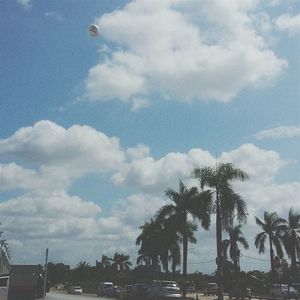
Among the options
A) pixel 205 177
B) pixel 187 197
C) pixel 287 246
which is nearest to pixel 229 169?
pixel 205 177

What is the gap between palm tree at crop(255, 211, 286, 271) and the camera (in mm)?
61000

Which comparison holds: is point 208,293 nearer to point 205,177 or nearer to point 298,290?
point 298,290

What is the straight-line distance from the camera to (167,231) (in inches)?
1991

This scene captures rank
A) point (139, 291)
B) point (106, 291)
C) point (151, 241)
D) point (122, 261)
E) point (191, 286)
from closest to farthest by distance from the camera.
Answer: point (139, 291) < point (191, 286) < point (106, 291) < point (151, 241) < point (122, 261)

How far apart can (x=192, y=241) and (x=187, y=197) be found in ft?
20.4

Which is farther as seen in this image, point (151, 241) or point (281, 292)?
point (151, 241)

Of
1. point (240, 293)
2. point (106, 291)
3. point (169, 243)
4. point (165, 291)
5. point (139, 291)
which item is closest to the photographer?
point (165, 291)

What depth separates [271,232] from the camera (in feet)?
203

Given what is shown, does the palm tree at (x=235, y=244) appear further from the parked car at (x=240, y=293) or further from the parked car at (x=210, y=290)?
the parked car at (x=240, y=293)

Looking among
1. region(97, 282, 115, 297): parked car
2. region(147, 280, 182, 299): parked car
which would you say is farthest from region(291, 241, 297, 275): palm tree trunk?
region(147, 280, 182, 299): parked car

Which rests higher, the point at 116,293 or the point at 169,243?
the point at 169,243

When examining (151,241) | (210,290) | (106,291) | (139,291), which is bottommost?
(139,291)

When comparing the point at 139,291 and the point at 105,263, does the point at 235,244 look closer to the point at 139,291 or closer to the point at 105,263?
the point at 139,291

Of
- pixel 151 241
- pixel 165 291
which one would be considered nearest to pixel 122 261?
pixel 151 241
